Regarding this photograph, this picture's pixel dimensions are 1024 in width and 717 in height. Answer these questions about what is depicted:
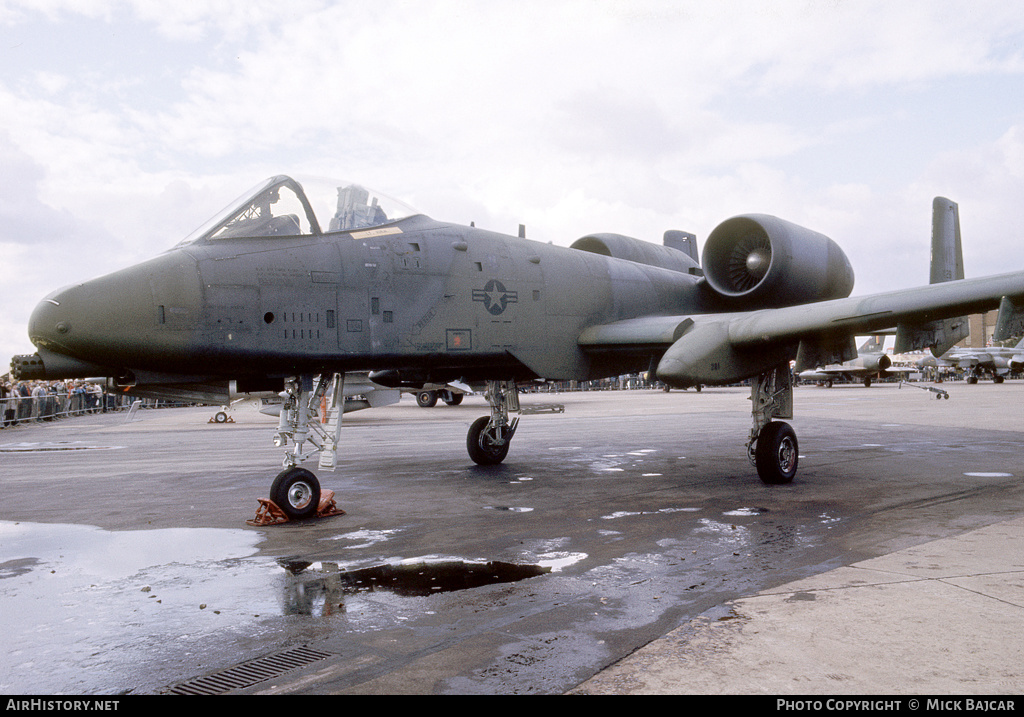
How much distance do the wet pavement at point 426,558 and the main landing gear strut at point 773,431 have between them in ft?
0.97

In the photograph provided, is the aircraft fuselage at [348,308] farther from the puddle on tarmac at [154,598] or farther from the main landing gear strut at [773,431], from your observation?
the main landing gear strut at [773,431]

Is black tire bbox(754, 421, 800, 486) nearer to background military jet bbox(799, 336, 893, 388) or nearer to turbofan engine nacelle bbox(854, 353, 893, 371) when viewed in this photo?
background military jet bbox(799, 336, 893, 388)

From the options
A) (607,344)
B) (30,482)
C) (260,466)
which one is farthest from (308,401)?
(30,482)

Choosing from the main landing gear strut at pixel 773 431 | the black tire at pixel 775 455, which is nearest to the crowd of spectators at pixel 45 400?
the main landing gear strut at pixel 773 431

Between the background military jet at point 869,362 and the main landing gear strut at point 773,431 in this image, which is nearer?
the main landing gear strut at point 773,431

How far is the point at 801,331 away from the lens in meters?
8.80

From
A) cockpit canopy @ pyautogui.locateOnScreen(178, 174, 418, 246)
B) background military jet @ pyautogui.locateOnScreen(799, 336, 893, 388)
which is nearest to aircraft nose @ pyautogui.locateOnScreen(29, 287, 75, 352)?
cockpit canopy @ pyautogui.locateOnScreen(178, 174, 418, 246)

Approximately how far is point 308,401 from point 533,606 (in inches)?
186

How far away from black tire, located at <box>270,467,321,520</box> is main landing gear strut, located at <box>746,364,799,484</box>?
231 inches

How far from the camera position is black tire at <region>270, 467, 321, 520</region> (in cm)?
766

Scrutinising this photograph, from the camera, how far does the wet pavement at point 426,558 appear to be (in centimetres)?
361

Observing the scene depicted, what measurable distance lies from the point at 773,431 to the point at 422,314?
5092 mm

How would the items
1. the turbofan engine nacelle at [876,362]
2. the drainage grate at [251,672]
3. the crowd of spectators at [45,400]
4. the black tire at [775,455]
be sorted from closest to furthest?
the drainage grate at [251,672] < the black tire at [775,455] < the crowd of spectators at [45,400] < the turbofan engine nacelle at [876,362]
